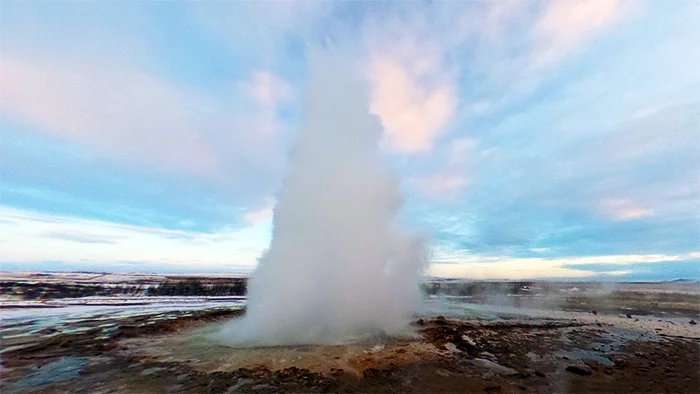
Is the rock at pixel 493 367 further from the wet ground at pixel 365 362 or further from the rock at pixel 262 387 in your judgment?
the rock at pixel 262 387

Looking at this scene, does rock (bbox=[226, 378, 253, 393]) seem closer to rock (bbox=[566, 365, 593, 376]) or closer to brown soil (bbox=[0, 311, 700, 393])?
brown soil (bbox=[0, 311, 700, 393])

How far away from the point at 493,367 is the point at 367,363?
15.0 feet

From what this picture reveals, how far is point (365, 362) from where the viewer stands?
39.9 feet

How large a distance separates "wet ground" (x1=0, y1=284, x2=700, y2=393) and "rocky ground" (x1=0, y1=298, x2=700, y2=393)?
40 mm

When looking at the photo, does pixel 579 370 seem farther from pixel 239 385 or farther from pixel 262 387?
pixel 239 385

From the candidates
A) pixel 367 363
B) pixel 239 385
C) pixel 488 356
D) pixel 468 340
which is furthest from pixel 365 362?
pixel 468 340

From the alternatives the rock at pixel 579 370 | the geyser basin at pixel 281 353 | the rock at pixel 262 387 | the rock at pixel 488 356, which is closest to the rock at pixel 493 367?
the rock at pixel 488 356

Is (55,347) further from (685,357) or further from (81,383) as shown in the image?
(685,357)

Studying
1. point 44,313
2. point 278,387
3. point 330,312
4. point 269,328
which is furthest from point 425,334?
point 44,313

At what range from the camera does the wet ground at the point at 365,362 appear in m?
10.1

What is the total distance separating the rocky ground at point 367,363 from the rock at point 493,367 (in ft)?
0.12

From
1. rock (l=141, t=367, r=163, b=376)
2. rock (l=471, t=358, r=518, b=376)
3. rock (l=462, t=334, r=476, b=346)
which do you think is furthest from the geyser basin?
rock (l=462, t=334, r=476, b=346)

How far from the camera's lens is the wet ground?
398 inches

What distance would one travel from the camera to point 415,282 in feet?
77.0
